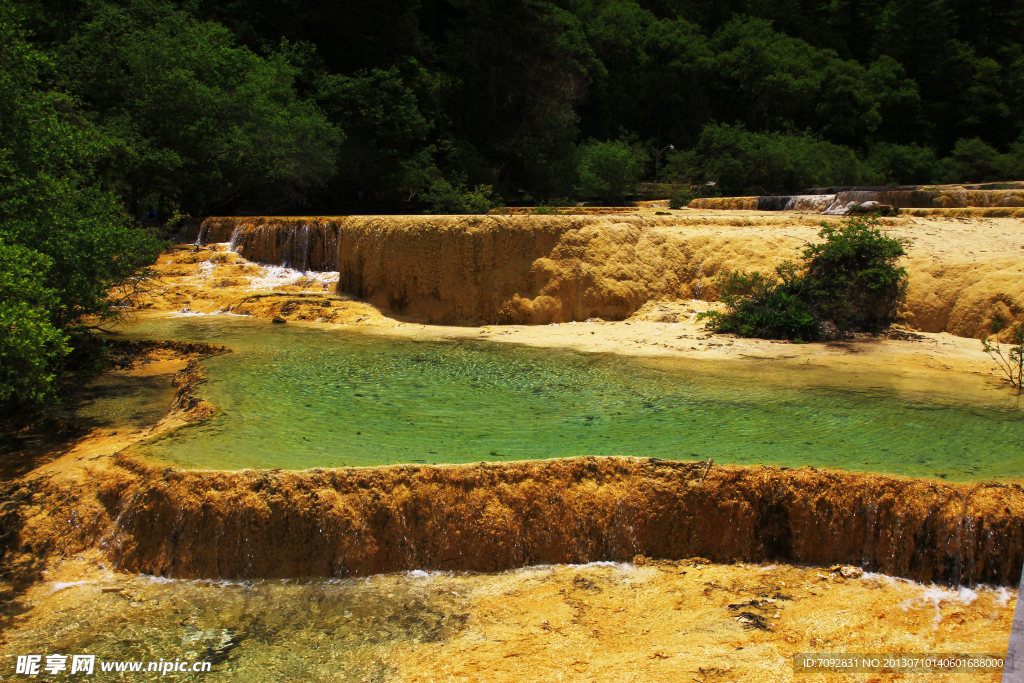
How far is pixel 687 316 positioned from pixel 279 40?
2016cm

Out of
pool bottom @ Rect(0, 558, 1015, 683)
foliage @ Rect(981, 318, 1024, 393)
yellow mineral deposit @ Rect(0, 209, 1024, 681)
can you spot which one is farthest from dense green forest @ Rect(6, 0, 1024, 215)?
foliage @ Rect(981, 318, 1024, 393)

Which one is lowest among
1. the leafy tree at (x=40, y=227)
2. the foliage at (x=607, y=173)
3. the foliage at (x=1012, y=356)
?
the foliage at (x=1012, y=356)

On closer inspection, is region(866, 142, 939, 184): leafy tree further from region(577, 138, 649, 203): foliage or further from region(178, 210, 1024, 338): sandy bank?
region(178, 210, 1024, 338): sandy bank

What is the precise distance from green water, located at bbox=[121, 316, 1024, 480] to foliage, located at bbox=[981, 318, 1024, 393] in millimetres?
561

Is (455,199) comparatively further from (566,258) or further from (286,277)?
Result: (566,258)

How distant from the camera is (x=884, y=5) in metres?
41.2

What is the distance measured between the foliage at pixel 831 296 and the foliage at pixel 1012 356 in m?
1.70

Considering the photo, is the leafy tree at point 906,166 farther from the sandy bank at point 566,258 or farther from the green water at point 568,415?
the green water at point 568,415

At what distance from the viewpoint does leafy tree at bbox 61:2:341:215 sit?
18.5 meters

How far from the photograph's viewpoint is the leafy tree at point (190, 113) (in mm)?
18547

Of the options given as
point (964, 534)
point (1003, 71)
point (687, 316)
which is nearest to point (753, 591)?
point (964, 534)

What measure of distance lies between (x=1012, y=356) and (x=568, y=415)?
578 centimetres

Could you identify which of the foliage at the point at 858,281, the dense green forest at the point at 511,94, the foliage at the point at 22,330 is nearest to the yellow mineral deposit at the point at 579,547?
the foliage at the point at 22,330

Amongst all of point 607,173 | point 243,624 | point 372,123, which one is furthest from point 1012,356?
point 372,123
